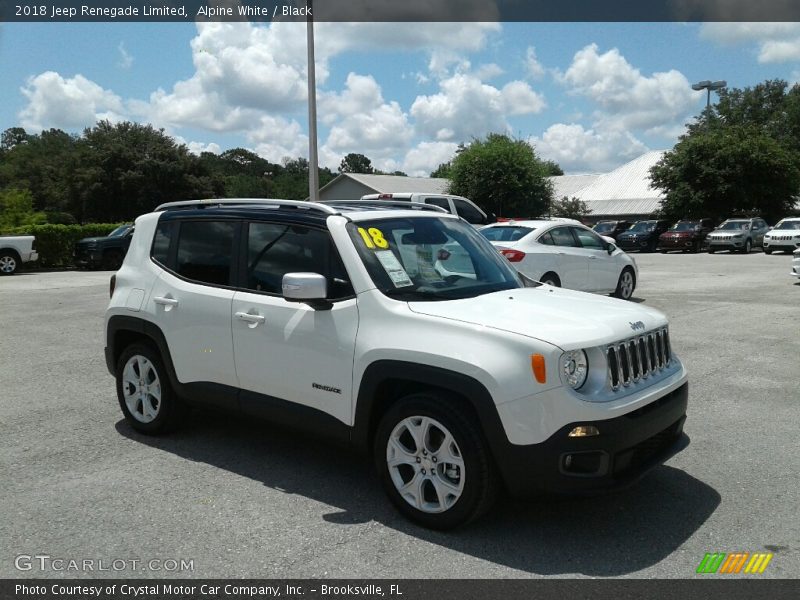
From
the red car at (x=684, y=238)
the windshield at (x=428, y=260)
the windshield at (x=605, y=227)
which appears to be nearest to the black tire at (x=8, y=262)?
the windshield at (x=428, y=260)

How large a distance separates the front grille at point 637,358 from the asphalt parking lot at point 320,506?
0.77 m

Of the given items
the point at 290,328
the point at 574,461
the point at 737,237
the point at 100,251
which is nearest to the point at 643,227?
the point at 737,237

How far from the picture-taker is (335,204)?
5.12 m

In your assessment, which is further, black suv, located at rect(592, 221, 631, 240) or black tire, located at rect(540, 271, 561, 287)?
black suv, located at rect(592, 221, 631, 240)

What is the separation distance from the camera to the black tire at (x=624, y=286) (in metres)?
14.3

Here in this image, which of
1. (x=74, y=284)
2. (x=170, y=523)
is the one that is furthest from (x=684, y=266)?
(x=170, y=523)

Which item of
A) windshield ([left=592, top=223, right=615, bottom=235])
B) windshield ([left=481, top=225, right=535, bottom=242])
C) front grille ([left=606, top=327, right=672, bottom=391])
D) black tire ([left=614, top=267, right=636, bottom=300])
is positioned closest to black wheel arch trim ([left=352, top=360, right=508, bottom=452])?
front grille ([left=606, top=327, right=672, bottom=391])

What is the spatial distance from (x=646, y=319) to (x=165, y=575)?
9.99 ft

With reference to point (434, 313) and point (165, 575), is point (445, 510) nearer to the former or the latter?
point (434, 313)

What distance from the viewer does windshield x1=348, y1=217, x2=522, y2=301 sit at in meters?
→ 4.33

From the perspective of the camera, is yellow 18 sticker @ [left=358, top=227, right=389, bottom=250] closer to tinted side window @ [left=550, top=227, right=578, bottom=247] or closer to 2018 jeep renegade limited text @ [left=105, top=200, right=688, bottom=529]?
2018 jeep renegade limited text @ [left=105, top=200, right=688, bottom=529]

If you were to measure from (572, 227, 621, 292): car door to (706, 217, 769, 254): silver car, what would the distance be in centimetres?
2238

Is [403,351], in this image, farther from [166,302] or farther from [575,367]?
[166,302]

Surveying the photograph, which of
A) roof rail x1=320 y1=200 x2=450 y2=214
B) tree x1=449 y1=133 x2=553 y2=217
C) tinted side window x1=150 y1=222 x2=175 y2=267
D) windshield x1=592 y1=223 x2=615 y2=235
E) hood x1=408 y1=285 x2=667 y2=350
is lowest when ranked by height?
windshield x1=592 y1=223 x2=615 y2=235
